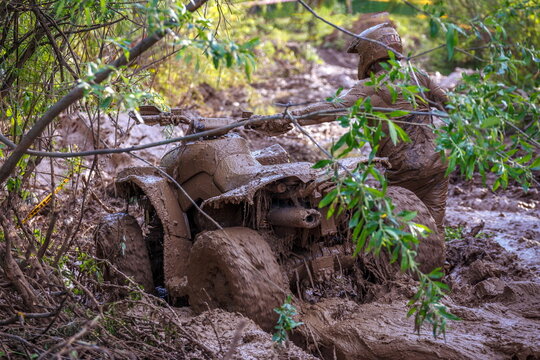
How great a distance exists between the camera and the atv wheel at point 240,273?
12.0 feet

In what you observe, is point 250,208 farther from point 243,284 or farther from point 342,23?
point 342,23

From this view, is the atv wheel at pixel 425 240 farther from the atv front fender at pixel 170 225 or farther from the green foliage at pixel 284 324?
the atv front fender at pixel 170 225

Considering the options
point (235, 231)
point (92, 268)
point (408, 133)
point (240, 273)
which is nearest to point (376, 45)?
point (408, 133)

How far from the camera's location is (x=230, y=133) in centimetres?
457

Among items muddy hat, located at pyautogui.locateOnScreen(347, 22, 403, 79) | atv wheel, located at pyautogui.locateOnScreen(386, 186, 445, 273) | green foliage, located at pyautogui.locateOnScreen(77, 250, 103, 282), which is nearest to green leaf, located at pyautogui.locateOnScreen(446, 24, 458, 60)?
atv wheel, located at pyautogui.locateOnScreen(386, 186, 445, 273)

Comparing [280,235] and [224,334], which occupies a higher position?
[280,235]

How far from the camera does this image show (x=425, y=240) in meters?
4.34

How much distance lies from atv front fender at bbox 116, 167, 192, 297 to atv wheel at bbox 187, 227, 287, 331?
1.45ft

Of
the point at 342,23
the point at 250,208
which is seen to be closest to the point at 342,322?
the point at 250,208

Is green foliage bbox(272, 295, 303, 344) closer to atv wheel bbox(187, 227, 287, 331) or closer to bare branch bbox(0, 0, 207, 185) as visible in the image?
atv wheel bbox(187, 227, 287, 331)

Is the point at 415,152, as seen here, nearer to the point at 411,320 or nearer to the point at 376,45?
the point at 376,45

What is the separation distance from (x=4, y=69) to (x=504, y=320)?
3325 millimetres

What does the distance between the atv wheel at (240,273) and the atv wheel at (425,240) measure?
103cm

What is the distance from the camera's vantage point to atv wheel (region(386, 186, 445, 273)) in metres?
4.29
